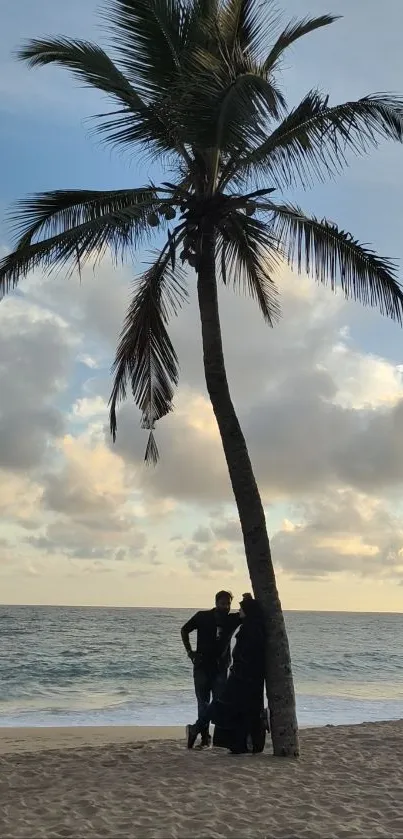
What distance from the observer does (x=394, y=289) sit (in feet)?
27.8

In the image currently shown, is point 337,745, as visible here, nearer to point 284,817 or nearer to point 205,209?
point 284,817

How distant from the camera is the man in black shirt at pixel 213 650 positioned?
779 centimetres

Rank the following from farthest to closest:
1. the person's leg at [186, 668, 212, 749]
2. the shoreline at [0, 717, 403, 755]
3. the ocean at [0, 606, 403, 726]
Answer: the ocean at [0, 606, 403, 726]
the shoreline at [0, 717, 403, 755]
the person's leg at [186, 668, 212, 749]

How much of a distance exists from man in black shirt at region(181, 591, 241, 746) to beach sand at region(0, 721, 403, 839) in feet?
2.00

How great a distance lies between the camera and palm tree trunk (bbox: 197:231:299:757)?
24.8 ft

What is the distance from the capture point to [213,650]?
7828 millimetres

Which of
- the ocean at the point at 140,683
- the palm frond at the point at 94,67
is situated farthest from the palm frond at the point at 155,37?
the ocean at the point at 140,683

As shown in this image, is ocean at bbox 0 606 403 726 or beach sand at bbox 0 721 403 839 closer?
beach sand at bbox 0 721 403 839

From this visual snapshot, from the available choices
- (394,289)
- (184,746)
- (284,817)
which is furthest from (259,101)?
(184,746)

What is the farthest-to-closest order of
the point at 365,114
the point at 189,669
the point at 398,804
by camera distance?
1. the point at 189,669
2. the point at 365,114
3. the point at 398,804

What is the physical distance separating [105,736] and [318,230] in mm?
7780

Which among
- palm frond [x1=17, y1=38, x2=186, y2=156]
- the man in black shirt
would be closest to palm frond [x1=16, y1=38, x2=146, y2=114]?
palm frond [x1=17, y1=38, x2=186, y2=156]

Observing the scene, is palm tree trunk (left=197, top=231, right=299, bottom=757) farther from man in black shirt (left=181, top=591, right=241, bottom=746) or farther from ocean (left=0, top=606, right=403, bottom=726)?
ocean (left=0, top=606, right=403, bottom=726)

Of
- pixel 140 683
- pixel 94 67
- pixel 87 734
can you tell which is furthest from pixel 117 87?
pixel 140 683
